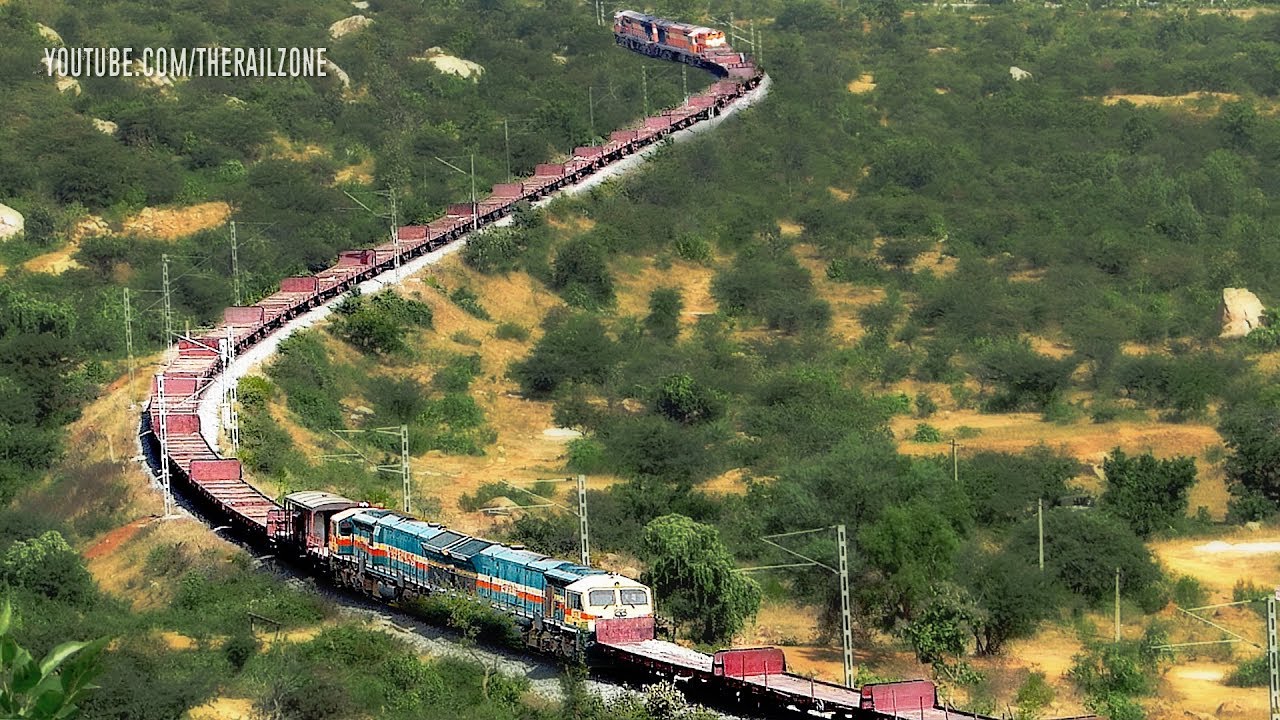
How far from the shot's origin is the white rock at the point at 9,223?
358ft

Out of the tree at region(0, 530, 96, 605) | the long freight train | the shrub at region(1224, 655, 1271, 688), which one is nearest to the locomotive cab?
the long freight train

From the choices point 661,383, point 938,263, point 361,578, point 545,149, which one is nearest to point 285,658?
point 361,578

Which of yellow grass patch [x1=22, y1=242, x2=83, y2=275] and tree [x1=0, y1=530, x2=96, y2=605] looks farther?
yellow grass patch [x1=22, y1=242, x2=83, y2=275]

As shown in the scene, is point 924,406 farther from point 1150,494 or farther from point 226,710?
point 226,710

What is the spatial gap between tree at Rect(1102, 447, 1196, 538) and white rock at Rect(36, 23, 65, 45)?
319 ft

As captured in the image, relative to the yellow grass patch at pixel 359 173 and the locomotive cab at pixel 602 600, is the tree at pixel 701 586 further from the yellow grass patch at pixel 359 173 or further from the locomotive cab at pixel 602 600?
the yellow grass patch at pixel 359 173

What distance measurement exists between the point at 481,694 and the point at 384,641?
3.62 m

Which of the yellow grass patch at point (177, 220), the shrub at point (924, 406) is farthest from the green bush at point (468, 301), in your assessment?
the shrub at point (924, 406)

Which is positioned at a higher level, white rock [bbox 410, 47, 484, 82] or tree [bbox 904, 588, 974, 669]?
white rock [bbox 410, 47, 484, 82]

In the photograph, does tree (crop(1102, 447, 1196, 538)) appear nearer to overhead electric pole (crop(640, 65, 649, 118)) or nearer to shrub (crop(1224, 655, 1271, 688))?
shrub (crop(1224, 655, 1271, 688))

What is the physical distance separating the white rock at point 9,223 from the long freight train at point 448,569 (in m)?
25.3

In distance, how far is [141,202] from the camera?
115188 millimetres

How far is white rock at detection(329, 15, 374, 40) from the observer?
158625mm

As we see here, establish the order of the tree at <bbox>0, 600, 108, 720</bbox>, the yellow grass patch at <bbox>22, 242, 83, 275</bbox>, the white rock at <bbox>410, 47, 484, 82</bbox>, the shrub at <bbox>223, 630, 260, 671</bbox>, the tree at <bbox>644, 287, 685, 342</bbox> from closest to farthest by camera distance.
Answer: the tree at <bbox>0, 600, 108, 720</bbox>, the shrub at <bbox>223, 630, 260, 671</bbox>, the tree at <bbox>644, 287, 685, 342</bbox>, the yellow grass patch at <bbox>22, 242, 83, 275</bbox>, the white rock at <bbox>410, 47, 484, 82</bbox>
